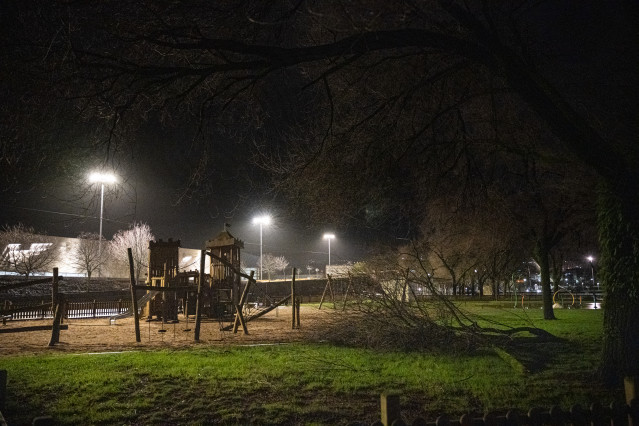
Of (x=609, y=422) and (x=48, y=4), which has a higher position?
(x=48, y=4)

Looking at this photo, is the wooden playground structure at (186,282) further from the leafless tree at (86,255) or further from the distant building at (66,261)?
the leafless tree at (86,255)

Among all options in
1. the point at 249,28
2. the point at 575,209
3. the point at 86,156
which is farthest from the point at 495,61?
the point at 575,209

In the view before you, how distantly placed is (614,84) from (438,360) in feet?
21.1

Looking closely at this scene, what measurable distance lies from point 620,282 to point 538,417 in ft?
15.8

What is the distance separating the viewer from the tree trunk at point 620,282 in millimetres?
7121

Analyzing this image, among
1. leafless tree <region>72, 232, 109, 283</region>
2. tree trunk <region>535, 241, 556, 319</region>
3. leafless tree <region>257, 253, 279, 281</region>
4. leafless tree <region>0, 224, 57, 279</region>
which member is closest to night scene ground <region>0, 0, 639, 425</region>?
tree trunk <region>535, 241, 556, 319</region>

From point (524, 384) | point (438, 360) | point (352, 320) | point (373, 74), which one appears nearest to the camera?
point (524, 384)

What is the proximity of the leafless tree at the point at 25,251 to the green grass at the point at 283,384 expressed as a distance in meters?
30.3

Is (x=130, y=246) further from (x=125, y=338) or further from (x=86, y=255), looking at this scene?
(x=125, y=338)

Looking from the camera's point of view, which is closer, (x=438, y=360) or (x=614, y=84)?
(x=614, y=84)

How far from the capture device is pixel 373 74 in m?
8.52

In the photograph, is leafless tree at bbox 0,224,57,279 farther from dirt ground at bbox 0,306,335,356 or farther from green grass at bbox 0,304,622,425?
green grass at bbox 0,304,622,425

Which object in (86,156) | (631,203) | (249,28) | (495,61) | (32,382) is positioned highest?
(249,28)

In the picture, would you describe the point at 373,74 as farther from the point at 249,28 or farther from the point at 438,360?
the point at 438,360
